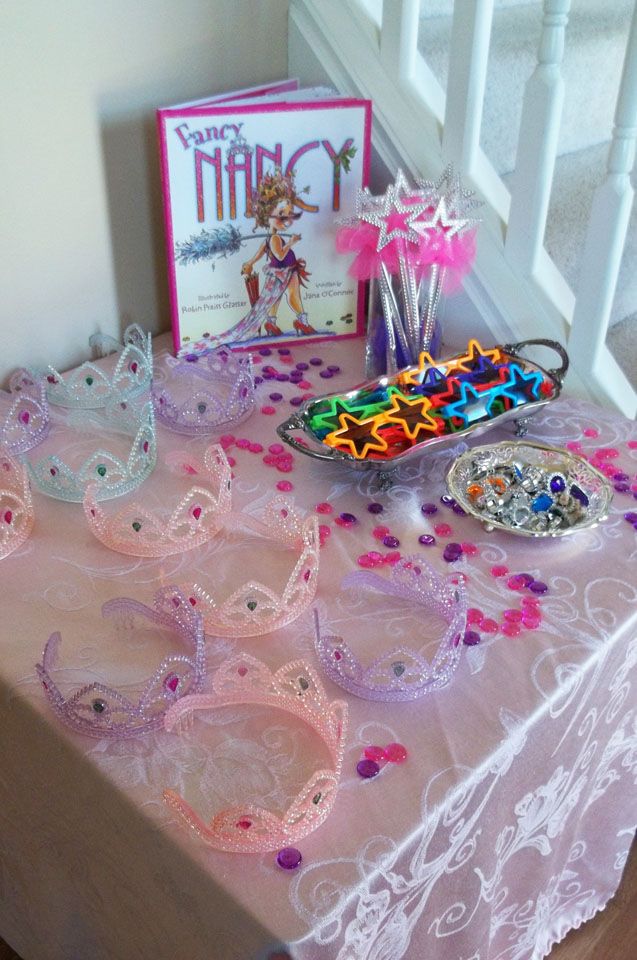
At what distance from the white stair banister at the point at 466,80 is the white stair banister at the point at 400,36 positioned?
6cm

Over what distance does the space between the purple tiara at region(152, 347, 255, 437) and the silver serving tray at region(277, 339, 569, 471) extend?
0.06m

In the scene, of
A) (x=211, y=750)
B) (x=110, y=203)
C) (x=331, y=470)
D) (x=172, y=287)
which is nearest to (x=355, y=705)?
(x=211, y=750)

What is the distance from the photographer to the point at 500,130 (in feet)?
4.42

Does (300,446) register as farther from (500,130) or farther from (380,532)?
(500,130)

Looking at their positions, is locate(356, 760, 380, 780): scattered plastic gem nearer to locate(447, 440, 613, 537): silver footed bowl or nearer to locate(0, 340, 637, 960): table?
locate(0, 340, 637, 960): table

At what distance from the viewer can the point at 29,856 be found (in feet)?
2.64

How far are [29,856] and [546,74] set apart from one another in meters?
0.94

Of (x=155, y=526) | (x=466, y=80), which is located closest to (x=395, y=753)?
(x=155, y=526)

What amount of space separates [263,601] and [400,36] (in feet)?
2.39

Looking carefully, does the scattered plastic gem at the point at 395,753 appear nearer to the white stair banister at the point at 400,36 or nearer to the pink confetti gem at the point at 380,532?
the pink confetti gem at the point at 380,532

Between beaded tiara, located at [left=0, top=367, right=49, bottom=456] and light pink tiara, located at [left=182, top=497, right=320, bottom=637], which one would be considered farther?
beaded tiara, located at [left=0, top=367, right=49, bottom=456]

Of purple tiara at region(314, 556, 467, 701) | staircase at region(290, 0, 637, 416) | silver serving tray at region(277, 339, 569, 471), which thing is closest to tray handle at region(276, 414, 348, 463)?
silver serving tray at region(277, 339, 569, 471)

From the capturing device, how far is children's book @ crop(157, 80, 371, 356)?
3.52 ft

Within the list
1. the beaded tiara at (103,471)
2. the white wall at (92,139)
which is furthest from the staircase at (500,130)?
the beaded tiara at (103,471)
